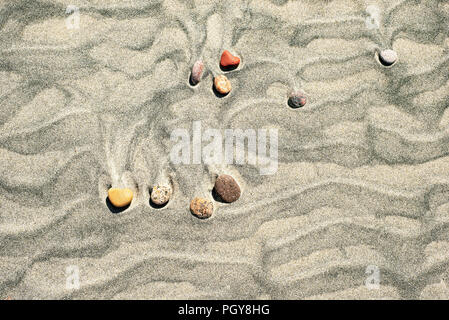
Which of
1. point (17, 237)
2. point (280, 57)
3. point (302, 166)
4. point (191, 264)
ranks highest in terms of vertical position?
point (280, 57)

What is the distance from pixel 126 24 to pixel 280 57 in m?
0.80

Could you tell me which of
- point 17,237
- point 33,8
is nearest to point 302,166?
point 17,237

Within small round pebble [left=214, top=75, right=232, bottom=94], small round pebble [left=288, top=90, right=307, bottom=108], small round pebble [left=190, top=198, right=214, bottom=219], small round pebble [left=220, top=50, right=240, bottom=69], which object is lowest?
small round pebble [left=190, top=198, right=214, bottom=219]

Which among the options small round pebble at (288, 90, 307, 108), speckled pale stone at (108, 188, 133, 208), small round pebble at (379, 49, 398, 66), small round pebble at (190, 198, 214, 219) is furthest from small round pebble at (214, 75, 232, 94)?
small round pebble at (379, 49, 398, 66)

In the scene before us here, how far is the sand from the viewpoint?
1.80 meters

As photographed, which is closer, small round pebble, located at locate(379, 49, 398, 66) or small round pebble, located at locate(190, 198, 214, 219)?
small round pebble, located at locate(190, 198, 214, 219)

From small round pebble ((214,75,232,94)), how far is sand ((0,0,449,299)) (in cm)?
5

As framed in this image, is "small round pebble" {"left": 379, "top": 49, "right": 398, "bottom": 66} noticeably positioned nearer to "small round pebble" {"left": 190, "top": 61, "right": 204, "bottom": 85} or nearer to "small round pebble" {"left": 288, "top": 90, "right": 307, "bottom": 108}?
"small round pebble" {"left": 288, "top": 90, "right": 307, "bottom": 108}

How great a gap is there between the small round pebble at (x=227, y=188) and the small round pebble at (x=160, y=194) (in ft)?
0.81

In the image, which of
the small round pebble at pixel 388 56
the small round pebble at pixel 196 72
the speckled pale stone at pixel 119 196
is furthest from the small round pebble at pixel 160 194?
the small round pebble at pixel 388 56

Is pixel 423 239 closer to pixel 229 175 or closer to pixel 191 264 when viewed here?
pixel 229 175

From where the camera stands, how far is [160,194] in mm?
1801

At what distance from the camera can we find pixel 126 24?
191cm
